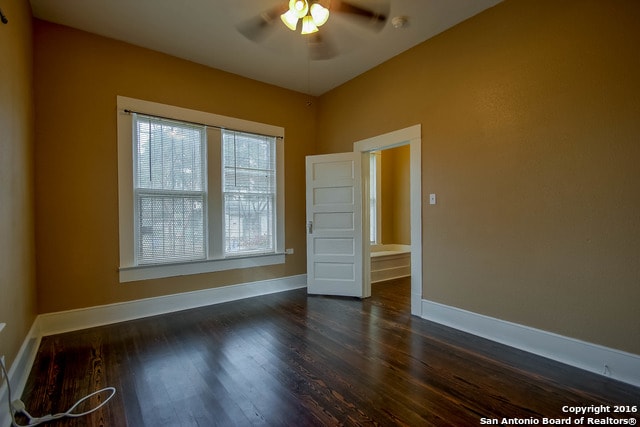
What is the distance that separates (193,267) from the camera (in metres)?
3.65

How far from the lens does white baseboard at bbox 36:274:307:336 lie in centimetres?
288

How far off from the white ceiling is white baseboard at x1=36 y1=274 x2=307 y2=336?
287 cm

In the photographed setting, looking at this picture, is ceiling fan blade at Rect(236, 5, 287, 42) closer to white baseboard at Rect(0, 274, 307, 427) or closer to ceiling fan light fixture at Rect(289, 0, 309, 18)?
ceiling fan light fixture at Rect(289, 0, 309, 18)

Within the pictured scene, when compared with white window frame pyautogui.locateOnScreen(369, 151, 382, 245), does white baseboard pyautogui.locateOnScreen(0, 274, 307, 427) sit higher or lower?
lower

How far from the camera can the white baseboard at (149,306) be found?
2885 millimetres

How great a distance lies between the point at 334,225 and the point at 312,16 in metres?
2.62

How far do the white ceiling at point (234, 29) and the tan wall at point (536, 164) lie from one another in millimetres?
313

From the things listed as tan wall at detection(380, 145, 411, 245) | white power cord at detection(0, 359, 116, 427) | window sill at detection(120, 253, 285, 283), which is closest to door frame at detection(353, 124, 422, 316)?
window sill at detection(120, 253, 285, 283)

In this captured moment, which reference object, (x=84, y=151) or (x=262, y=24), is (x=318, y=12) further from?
(x=84, y=151)

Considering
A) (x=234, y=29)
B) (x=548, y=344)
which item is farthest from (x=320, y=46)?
(x=548, y=344)

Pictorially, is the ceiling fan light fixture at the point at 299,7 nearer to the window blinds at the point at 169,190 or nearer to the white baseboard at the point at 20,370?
the window blinds at the point at 169,190

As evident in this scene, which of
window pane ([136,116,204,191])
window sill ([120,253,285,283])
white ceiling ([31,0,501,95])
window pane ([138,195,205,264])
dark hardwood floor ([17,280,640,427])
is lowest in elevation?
dark hardwood floor ([17,280,640,427])

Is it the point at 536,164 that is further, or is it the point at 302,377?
the point at 536,164

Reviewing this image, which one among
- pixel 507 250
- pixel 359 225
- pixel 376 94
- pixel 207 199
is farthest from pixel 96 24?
pixel 507 250
